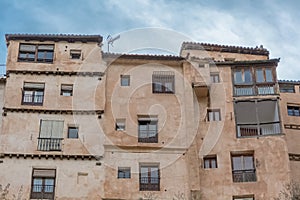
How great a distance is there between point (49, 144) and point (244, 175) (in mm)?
14958

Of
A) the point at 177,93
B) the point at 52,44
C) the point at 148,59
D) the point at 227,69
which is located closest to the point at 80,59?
the point at 52,44

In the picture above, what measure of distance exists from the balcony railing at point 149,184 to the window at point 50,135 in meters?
6.73

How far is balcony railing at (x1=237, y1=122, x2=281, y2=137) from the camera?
138 ft

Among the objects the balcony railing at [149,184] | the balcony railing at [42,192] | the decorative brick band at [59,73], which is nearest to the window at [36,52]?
the decorative brick band at [59,73]

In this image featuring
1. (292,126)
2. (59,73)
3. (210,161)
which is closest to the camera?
(210,161)

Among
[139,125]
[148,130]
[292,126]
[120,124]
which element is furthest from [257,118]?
[120,124]

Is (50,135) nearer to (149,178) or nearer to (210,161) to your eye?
(149,178)

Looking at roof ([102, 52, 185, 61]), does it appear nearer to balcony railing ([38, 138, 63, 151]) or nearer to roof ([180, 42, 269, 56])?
roof ([180, 42, 269, 56])

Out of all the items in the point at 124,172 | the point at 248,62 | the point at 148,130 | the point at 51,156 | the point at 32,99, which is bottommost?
the point at 124,172

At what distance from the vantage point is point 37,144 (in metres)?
39.5

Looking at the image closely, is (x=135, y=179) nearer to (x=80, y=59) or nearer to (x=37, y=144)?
(x=37, y=144)

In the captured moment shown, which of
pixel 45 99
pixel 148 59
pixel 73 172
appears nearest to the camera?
pixel 73 172

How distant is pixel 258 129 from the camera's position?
42406mm

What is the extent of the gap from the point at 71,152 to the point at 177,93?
32.9 feet
